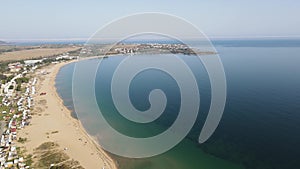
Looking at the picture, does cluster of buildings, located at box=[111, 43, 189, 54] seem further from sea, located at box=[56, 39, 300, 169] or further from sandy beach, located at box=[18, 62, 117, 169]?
sandy beach, located at box=[18, 62, 117, 169]

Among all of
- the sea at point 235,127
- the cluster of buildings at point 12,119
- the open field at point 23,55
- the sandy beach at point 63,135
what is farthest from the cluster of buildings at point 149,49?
the sandy beach at point 63,135

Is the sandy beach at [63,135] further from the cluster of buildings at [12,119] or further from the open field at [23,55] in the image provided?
the open field at [23,55]

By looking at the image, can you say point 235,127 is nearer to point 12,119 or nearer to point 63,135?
point 63,135

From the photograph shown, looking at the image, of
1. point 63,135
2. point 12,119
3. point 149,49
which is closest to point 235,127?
point 63,135

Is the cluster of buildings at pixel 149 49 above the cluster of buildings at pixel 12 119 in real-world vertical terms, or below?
above

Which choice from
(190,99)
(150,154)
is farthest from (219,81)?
(150,154)

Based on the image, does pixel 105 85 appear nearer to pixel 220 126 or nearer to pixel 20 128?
pixel 20 128
